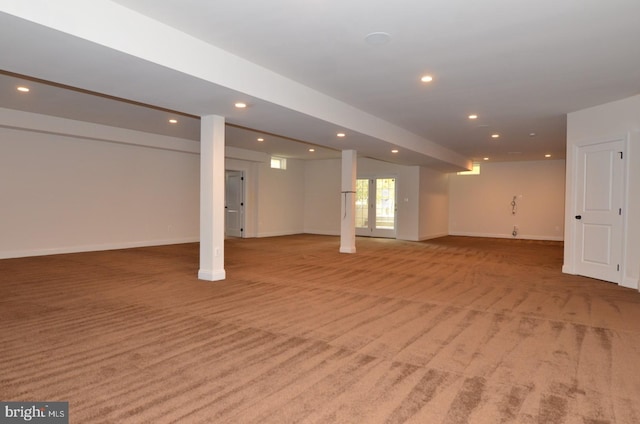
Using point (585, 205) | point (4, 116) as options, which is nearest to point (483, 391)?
point (585, 205)

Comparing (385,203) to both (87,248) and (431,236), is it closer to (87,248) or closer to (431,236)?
(431,236)

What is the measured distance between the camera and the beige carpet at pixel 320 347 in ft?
7.44

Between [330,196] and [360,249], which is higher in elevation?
[330,196]

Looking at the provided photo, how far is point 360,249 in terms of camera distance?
9.95 m

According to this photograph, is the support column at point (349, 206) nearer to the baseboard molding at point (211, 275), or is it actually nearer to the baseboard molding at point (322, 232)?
the baseboard molding at point (211, 275)

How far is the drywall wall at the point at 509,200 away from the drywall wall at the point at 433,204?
49 centimetres

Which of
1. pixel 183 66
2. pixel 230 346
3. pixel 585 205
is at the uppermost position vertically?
pixel 183 66

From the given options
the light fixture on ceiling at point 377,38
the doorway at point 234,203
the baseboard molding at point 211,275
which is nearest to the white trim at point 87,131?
the doorway at point 234,203

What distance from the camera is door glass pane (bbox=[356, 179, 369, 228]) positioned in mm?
13750

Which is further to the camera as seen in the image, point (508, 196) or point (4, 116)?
point (508, 196)

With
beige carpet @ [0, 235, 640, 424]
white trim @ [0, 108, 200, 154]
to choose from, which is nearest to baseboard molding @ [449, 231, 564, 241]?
beige carpet @ [0, 235, 640, 424]

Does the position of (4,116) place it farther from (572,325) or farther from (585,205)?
(585,205)

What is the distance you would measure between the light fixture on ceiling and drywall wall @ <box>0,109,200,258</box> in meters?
6.82

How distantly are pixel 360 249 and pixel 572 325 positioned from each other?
20.6 feet
